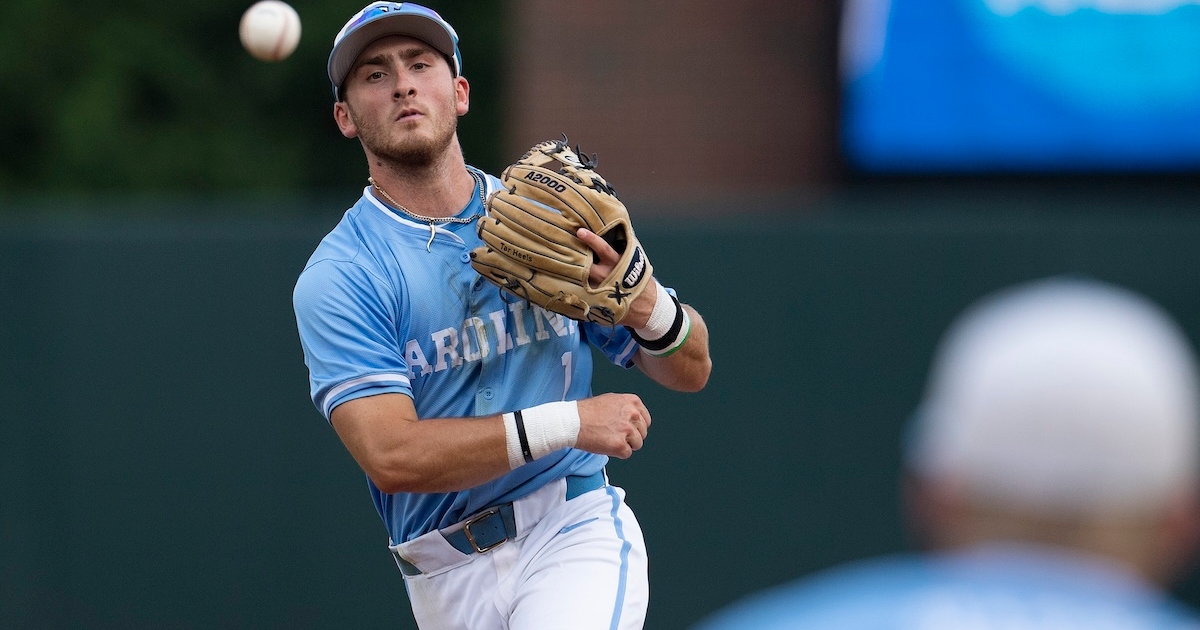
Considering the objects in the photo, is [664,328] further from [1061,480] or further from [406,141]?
[1061,480]

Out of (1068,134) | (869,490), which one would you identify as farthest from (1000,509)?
(1068,134)

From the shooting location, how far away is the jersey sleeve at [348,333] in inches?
138

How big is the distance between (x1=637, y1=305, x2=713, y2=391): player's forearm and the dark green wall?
3299 mm

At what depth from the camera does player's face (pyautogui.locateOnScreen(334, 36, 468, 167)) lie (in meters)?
3.55

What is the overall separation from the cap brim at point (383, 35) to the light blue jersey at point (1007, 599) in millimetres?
2199

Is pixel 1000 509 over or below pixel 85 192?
below

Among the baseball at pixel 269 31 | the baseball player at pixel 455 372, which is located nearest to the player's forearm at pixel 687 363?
the baseball player at pixel 455 372

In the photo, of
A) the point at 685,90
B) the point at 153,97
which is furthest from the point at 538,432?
the point at 153,97

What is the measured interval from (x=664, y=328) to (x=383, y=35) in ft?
3.21

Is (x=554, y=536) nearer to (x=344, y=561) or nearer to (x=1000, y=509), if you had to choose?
(x=1000, y=509)

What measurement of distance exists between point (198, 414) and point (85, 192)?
20.4 feet

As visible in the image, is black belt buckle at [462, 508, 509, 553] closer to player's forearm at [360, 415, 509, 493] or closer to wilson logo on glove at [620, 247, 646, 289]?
player's forearm at [360, 415, 509, 493]

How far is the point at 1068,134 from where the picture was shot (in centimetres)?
804

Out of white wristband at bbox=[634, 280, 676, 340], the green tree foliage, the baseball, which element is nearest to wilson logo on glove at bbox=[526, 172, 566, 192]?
white wristband at bbox=[634, 280, 676, 340]
